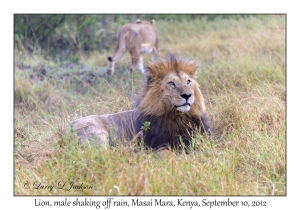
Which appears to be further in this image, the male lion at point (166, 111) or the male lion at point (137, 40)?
the male lion at point (137, 40)

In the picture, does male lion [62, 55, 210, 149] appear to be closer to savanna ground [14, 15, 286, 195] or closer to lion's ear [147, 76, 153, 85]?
lion's ear [147, 76, 153, 85]

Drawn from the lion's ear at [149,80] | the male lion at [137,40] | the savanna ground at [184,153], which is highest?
the male lion at [137,40]

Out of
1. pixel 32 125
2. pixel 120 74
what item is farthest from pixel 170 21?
pixel 32 125

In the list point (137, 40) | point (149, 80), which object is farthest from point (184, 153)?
point (137, 40)

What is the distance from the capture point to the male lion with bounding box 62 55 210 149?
5.73m

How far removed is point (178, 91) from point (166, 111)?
0.93ft

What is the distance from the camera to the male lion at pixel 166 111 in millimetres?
→ 5730

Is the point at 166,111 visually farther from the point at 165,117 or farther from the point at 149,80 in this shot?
the point at 149,80

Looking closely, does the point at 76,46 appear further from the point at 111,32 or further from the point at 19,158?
the point at 19,158

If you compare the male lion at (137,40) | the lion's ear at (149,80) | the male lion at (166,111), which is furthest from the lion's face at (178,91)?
the male lion at (137,40)

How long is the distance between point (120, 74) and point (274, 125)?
5.51m

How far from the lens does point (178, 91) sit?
18.6ft

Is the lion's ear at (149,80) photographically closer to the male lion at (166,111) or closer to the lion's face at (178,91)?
the male lion at (166,111)

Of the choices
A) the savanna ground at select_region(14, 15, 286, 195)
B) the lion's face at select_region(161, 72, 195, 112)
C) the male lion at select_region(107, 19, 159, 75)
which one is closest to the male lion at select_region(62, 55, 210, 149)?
the lion's face at select_region(161, 72, 195, 112)
